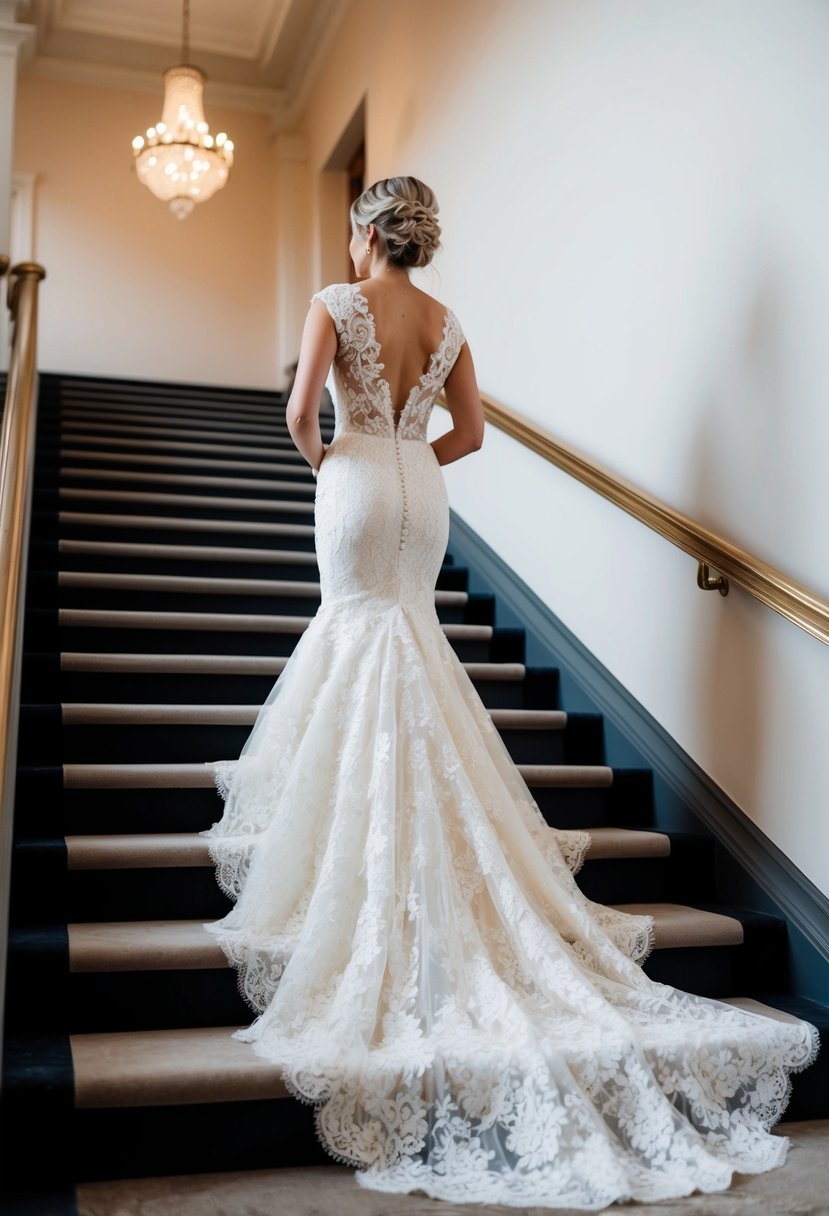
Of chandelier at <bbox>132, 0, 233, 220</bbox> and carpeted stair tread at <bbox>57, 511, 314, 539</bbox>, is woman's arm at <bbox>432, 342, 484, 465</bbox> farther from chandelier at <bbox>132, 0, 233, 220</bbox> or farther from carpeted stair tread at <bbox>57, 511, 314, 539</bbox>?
chandelier at <bbox>132, 0, 233, 220</bbox>

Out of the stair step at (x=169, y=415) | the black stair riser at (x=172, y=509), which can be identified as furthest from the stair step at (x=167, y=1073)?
the stair step at (x=169, y=415)

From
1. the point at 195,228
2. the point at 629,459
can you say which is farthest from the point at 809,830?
the point at 195,228

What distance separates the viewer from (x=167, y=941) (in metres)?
2.67

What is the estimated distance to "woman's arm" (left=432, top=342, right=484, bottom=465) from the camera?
11.0 ft

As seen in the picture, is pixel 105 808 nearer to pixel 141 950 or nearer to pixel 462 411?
pixel 141 950

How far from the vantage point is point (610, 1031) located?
7.88 feet

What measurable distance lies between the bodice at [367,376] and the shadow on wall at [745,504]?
844 millimetres

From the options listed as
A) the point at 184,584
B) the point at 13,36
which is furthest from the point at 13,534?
the point at 13,36

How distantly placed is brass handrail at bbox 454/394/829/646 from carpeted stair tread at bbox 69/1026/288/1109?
164 cm

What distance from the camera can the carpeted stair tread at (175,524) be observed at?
200 inches

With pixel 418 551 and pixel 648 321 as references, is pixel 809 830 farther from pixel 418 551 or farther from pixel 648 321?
pixel 648 321

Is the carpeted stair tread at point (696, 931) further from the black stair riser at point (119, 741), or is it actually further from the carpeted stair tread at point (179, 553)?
the carpeted stair tread at point (179, 553)

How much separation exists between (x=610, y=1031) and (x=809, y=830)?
937mm

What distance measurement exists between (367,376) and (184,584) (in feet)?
5.61
